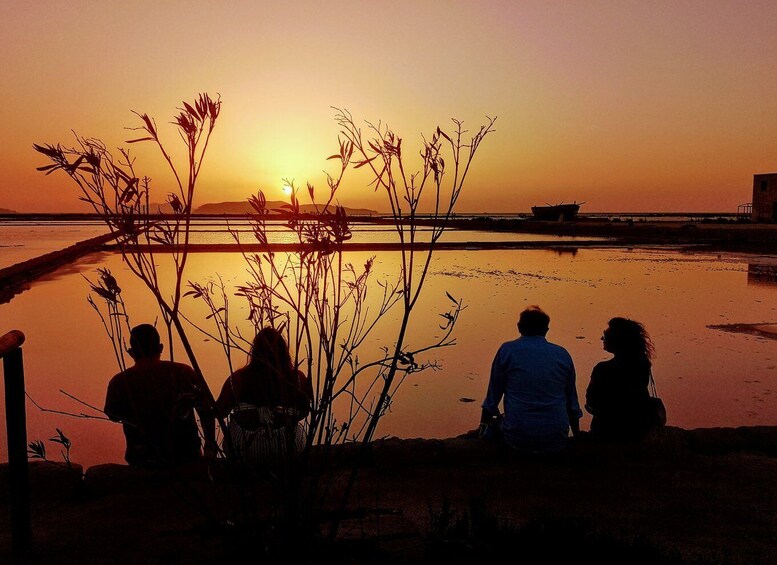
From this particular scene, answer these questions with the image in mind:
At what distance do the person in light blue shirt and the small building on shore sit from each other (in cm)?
6312

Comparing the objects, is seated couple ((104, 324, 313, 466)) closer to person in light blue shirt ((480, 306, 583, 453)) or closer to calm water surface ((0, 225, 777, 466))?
calm water surface ((0, 225, 777, 466))

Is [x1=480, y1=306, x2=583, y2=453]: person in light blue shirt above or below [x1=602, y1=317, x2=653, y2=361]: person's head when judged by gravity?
below

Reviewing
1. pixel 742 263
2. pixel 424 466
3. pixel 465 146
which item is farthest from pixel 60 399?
pixel 742 263

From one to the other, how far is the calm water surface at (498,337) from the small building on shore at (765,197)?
42.0 metres

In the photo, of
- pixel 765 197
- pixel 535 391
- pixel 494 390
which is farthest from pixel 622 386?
pixel 765 197

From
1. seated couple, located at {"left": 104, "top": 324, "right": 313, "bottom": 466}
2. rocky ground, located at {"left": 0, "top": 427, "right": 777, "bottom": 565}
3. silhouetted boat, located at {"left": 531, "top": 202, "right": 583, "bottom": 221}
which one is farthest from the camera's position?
silhouetted boat, located at {"left": 531, "top": 202, "right": 583, "bottom": 221}

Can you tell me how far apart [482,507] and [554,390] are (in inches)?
50.0

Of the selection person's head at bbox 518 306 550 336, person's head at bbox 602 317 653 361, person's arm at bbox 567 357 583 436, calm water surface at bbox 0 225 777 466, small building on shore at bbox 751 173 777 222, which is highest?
small building on shore at bbox 751 173 777 222

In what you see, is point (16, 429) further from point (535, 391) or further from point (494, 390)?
point (535, 391)

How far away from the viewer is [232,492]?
172 inches

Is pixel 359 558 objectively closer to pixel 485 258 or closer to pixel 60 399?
pixel 60 399

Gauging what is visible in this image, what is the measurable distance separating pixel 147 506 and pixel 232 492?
53cm

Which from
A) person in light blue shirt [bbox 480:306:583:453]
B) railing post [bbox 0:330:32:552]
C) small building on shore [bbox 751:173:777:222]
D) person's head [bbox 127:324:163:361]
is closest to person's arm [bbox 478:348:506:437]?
person in light blue shirt [bbox 480:306:583:453]

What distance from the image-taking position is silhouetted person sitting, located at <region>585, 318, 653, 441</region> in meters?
4.88
